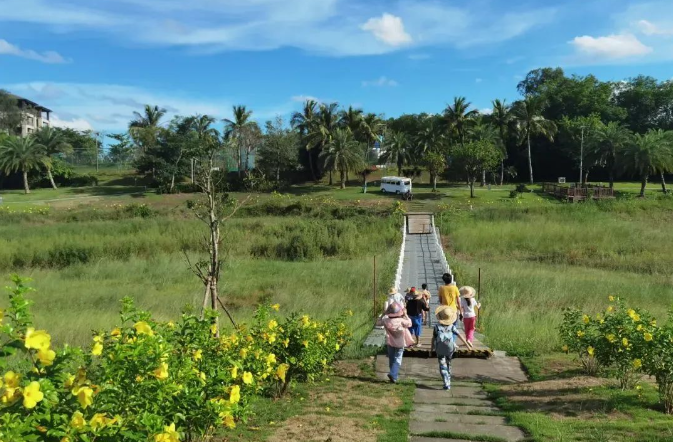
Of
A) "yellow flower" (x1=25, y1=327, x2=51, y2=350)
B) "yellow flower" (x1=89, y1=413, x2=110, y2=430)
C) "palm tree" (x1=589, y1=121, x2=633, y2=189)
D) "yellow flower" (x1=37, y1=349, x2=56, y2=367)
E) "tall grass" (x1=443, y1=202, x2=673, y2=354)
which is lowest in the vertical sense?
"tall grass" (x1=443, y1=202, x2=673, y2=354)

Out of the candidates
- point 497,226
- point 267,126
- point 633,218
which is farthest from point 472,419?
point 267,126

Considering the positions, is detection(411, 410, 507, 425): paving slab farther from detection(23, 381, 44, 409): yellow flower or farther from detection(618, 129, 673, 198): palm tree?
detection(618, 129, 673, 198): palm tree

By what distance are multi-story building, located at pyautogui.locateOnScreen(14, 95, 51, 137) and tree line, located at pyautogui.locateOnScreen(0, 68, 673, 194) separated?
1756cm

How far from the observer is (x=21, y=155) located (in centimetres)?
4834

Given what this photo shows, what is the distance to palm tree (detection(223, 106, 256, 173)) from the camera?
182ft

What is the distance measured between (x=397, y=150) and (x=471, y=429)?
4974 cm

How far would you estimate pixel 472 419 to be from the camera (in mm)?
5594

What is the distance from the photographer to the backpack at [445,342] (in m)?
7.28

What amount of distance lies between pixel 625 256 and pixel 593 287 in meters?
8.22

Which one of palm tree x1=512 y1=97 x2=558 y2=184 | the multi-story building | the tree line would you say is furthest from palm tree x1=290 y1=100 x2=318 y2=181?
the multi-story building

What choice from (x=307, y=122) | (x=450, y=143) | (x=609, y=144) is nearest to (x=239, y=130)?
(x=307, y=122)

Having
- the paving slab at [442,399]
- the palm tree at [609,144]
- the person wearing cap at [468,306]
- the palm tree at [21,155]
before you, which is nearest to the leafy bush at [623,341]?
the paving slab at [442,399]

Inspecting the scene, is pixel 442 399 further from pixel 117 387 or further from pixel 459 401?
pixel 117 387

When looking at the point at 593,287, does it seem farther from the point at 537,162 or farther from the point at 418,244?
the point at 537,162
